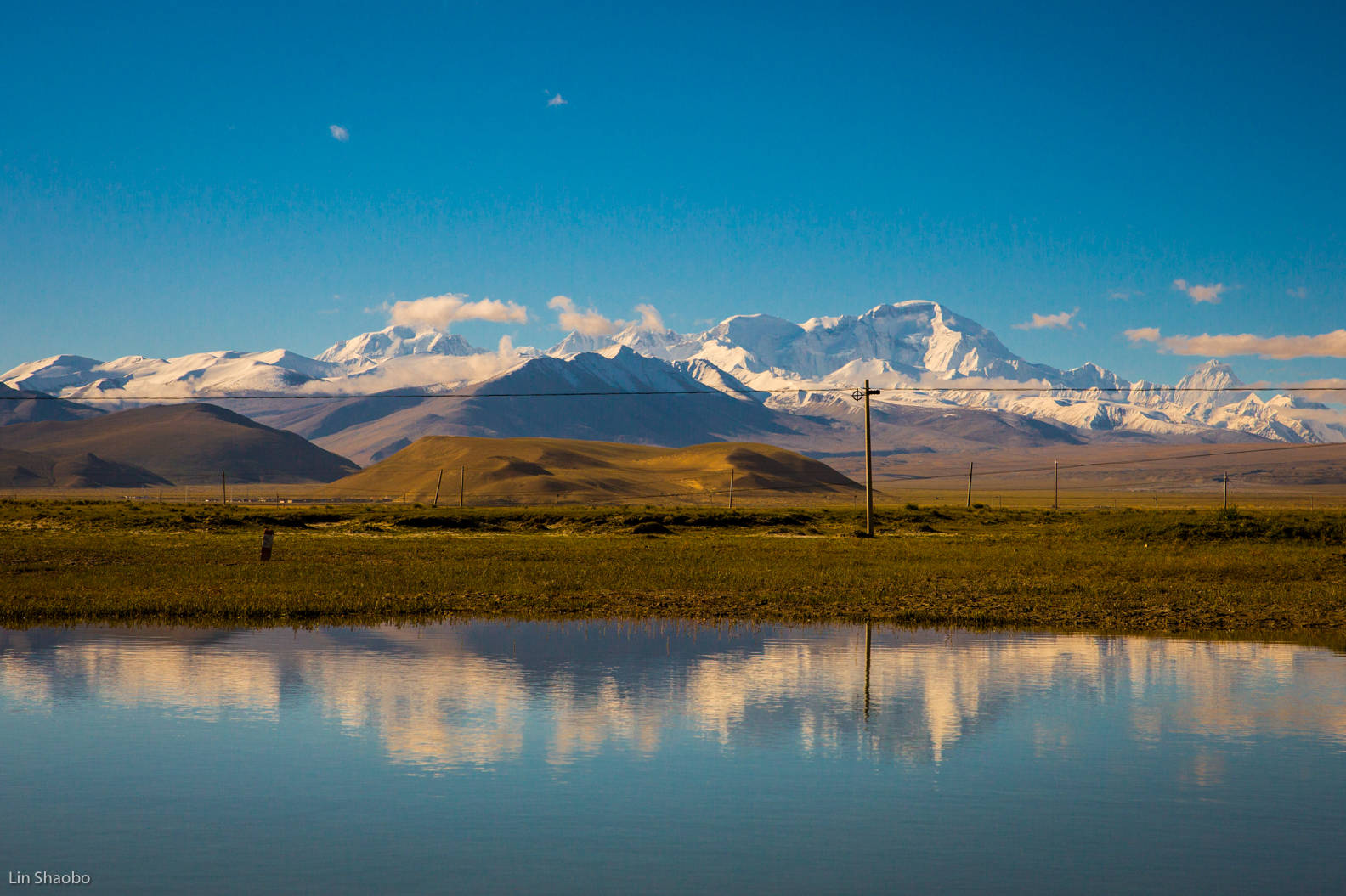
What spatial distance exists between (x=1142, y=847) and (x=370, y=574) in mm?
34101

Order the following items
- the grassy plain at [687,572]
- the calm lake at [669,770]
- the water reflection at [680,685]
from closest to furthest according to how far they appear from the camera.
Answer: the calm lake at [669,770] < the water reflection at [680,685] < the grassy plain at [687,572]

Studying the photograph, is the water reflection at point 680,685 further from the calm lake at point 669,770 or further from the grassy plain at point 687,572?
the grassy plain at point 687,572

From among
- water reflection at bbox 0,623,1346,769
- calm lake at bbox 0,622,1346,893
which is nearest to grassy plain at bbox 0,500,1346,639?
water reflection at bbox 0,623,1346,769

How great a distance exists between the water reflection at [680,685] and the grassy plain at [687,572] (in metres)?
3.80

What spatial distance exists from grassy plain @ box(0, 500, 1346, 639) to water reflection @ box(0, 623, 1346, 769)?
12.5 feet

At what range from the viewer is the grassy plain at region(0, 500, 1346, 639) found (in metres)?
33.0

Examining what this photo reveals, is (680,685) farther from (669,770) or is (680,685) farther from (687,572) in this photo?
(687,572)

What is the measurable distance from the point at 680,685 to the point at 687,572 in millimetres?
22318

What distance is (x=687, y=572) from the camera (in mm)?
44344

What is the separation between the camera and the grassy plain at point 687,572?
33000 mm

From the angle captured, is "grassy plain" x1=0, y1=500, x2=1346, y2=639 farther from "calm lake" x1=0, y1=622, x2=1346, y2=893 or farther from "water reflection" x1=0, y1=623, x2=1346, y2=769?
"calm lake" x1=0, y1=622, x2=1346, y2=893

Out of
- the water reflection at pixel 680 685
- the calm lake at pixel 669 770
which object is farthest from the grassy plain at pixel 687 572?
the calm lake at pixel 669 770

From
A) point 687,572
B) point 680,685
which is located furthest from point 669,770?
point 687,572

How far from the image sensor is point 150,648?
85.6 feet
